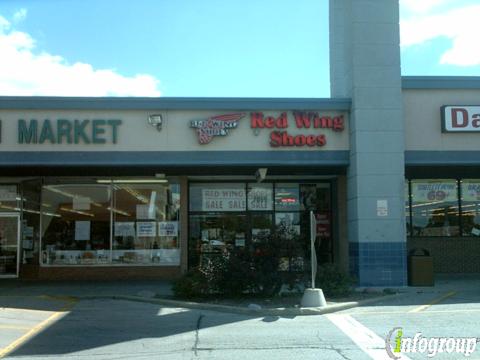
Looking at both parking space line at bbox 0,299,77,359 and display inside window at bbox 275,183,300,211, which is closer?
parking space line at bbox 0,299,77,359

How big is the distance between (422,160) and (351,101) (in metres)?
2.73

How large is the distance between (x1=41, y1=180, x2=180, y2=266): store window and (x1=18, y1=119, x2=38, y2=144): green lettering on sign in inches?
139

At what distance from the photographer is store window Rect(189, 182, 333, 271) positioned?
789 inches

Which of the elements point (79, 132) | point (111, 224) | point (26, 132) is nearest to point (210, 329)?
point (79, 132)

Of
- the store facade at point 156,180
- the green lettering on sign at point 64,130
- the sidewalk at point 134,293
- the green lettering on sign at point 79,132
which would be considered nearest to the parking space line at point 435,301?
the sidewalk at point 134,293

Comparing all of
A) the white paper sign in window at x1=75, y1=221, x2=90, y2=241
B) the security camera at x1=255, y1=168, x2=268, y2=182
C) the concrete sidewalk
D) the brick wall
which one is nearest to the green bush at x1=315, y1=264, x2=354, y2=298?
the concrete sidewalk

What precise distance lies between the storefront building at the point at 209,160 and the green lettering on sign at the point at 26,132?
0.09 feet

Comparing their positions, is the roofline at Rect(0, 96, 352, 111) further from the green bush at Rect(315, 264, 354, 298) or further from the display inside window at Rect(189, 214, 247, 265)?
the green bush at Rect(315, 264, 354, 298)

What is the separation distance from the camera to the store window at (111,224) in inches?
768

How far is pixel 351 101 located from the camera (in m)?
16.9

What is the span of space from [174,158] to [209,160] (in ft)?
3.29

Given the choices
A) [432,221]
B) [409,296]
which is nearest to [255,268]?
[409,296]

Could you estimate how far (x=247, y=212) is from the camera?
66.2 feet

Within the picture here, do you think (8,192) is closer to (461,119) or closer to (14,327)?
(14,327)
